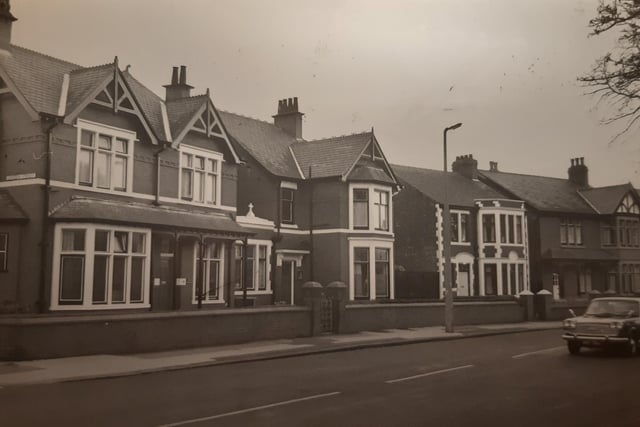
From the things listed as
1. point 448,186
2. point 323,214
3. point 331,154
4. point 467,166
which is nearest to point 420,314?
point 323,214

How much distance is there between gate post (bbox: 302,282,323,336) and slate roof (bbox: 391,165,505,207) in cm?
2099

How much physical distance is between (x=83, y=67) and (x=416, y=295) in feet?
74.1

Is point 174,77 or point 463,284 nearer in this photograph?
point 174,77

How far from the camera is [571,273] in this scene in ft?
160

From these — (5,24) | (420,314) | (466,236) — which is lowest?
(420,314)

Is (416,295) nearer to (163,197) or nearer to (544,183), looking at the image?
(163,197)

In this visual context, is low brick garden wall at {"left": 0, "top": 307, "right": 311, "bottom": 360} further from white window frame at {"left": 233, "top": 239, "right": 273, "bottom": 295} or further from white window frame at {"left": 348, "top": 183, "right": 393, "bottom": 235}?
white window frame at {"left": 348, "top": 183, "right": 393, "bottom": 235}

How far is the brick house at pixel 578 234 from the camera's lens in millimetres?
47438

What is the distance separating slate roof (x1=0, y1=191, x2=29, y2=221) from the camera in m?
21.0

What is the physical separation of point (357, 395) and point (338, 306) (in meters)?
13.7

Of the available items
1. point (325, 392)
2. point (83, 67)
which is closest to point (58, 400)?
point (325, 392)

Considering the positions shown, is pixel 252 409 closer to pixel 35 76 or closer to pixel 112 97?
pixel 112 97

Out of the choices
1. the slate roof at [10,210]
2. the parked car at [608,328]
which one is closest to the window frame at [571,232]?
the parked car at [608,328]

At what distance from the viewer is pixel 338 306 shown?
82.2ft
